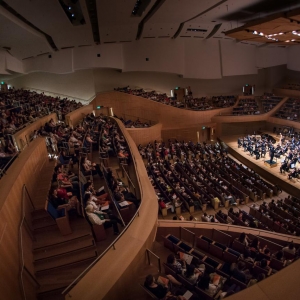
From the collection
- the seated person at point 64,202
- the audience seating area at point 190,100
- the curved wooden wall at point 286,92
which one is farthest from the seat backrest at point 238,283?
the curved wooden wall at point 286,92

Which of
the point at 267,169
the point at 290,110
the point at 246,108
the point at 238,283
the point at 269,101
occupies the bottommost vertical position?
the point at 267,169

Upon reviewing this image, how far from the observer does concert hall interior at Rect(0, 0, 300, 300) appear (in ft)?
7.28

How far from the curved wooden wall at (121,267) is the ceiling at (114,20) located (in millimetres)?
6745

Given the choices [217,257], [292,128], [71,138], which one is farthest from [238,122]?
[217,257]

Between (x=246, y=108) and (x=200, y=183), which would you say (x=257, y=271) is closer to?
(x=200, y=183)

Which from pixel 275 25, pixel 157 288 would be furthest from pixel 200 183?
pixel 275 25

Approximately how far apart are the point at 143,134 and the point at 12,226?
8048mm

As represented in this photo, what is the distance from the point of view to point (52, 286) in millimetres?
2180

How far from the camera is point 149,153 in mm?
8320

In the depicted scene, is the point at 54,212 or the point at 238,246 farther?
the point at 238,246

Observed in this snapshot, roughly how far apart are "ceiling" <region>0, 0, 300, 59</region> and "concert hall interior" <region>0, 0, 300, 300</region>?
0.08 metres

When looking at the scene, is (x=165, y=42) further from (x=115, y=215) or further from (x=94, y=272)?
(x=94, y=272)

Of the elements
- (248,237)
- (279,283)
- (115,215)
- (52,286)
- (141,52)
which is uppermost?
(141,52)

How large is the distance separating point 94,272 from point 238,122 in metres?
12.4
